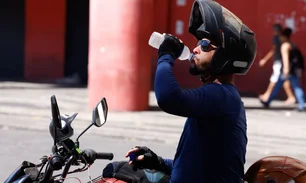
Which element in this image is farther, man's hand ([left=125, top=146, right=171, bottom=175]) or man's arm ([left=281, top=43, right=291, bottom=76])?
man's arm ([left=281, top=43, right=291, bottom=76])

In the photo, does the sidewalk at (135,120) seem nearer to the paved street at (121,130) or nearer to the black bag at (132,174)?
the paved street at (121,130)

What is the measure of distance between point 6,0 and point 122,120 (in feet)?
26.7

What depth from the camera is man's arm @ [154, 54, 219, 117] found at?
3133mm

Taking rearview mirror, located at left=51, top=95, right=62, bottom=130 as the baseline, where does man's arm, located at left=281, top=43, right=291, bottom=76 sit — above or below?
below

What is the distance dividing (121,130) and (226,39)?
296 inches

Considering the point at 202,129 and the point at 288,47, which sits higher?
the point at 202,129

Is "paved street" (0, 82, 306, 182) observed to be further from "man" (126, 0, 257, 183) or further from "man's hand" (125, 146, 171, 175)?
"man" (126, 0, 257, 183)

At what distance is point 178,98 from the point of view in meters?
3.12

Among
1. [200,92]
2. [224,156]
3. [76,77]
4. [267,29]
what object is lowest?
[76,77]

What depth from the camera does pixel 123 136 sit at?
1023 cm

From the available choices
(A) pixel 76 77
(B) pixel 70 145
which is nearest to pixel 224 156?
(B) pixel 70 145

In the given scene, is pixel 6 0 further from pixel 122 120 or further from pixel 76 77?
pixel 122 120

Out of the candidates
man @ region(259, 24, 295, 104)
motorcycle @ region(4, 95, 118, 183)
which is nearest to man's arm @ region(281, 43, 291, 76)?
man @ region(259, 24, 295, 104)

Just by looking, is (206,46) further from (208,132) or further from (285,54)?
(285,54)
